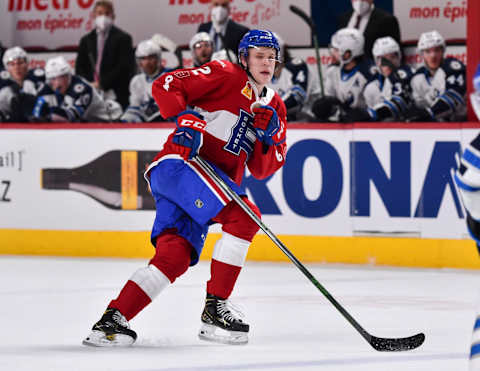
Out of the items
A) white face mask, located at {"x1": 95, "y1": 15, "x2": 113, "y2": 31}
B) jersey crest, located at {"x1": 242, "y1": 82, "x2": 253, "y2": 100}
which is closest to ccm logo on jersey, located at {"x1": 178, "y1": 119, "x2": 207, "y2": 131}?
jersey crest, located at {"x1": 242, "y1": 82, "x2": 253, "y2": 100}

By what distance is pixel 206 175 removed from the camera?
4371mm

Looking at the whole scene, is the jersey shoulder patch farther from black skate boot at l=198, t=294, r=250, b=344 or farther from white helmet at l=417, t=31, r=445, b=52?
black skate boot at l=198, t=294, r=250, b=344

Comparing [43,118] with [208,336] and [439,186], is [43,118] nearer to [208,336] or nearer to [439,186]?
[439,186]

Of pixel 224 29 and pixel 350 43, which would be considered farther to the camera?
pixel 224 29

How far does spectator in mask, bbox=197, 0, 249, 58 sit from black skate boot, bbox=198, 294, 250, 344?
444cm

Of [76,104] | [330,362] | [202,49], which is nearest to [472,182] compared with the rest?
[330,362]

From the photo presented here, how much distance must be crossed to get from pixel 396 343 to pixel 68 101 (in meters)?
4.85

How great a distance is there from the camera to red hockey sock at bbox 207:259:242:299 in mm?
4391

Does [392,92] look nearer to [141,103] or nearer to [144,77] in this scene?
[141,103]

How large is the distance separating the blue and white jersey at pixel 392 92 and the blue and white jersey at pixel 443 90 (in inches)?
3.3

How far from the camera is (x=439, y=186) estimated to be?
6.79 meters

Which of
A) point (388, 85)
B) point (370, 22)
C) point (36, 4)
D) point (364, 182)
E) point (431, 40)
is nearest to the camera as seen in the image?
point (364, 182)

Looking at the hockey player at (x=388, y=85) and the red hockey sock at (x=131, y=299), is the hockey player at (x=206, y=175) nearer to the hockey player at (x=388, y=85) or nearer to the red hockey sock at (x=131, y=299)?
the red hockey sock at (x=131, y=299)

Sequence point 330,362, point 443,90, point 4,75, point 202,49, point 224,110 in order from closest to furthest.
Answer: point 330,362 < point 224,110 < point 443,90 < point 202,49 < point 4,75
